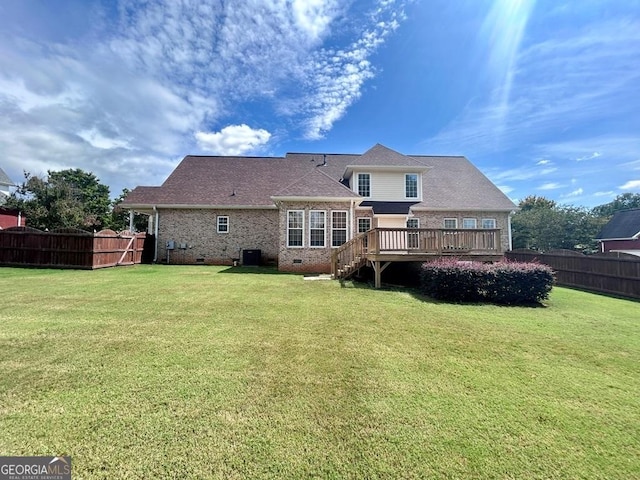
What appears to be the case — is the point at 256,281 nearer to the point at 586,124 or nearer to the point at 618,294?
the point at 618,294

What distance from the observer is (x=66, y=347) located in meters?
4.04

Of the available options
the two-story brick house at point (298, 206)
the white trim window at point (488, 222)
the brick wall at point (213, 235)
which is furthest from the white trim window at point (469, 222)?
the brick wall at point (213, 235)

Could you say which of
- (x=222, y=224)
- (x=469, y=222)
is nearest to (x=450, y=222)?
(x=469, y=222)

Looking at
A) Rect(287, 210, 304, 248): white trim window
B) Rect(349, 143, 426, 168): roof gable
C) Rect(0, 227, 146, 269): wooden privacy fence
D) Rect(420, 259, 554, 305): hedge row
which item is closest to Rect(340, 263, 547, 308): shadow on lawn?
Rect(420, 259, 554, 305): hedge row

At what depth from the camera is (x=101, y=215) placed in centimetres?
3066

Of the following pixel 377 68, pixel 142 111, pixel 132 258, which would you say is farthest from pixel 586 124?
pixel 132 258

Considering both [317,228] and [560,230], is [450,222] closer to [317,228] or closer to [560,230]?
[317,228]

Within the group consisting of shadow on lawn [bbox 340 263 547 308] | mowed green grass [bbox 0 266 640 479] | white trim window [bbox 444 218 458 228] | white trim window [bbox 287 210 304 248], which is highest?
white trim window [bbox 444 218 458 228]

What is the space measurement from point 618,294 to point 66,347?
1632 cm

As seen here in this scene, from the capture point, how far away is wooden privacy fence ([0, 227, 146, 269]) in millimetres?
12594

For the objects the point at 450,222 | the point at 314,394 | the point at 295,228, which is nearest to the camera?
the point at 314,394

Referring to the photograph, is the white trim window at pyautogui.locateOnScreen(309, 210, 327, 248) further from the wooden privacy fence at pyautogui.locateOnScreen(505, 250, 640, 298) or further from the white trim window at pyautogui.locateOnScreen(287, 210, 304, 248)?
the wooden privacy fence at pyautogui.locateOnScreen(505, 250, 640, 298)

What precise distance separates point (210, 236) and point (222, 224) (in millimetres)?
1021

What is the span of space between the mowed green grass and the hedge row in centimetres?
197
